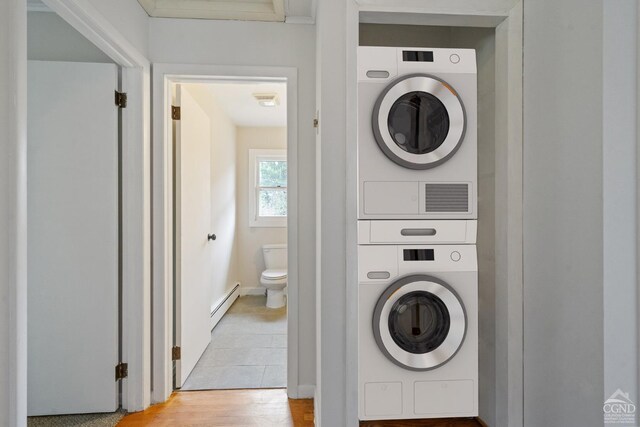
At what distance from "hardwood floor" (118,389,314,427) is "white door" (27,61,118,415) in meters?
0.28

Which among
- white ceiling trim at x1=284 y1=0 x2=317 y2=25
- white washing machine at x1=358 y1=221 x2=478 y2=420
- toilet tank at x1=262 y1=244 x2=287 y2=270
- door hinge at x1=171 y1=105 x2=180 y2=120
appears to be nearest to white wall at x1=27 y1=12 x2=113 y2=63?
door hinge at x1=171 y1=105 x2=180 y2=120

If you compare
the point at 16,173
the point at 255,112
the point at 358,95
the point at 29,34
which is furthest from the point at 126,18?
the point at 255,112

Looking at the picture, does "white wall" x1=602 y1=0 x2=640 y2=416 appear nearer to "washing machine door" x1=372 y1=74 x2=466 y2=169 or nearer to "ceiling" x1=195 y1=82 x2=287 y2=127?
"washing machine door" x1=372 y1=74 x2=466 y2=169

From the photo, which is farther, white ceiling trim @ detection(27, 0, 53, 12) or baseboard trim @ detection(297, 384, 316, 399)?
baseboard trim @ detection(297, 384, 316, 399)

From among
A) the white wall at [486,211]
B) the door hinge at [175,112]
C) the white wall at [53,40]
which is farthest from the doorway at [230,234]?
the white wall at [486,211]

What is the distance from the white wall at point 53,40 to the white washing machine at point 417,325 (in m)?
1.99

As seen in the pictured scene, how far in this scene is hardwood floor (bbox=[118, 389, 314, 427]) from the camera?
1959 mm

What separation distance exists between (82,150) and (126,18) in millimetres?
772

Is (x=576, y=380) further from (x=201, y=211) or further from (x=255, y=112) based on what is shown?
(x=255, y=112)

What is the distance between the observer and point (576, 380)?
136 centimetres

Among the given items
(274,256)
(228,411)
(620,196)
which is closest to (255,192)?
(274,256)

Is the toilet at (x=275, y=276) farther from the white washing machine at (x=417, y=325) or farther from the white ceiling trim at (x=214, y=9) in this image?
the white ceiling trim at (x=214, y=9)

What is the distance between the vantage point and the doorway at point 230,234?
233 cm

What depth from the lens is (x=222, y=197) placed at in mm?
4172
